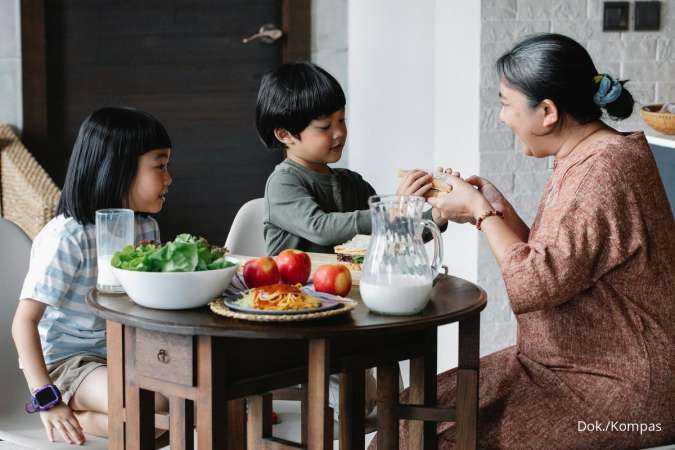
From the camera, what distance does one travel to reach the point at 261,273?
182 centimetres

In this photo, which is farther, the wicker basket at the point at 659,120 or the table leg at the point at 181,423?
the wicker basket at the point at 659,120

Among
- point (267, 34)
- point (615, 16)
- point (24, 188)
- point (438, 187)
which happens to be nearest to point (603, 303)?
point (438, 187)

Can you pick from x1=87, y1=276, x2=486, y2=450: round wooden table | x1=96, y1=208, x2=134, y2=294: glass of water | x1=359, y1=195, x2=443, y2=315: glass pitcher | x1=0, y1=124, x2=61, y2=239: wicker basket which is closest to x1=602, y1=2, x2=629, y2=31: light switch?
x1=87, y1=276, x2=486, y2=450: round wooden table

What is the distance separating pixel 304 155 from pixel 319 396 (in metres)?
1.00

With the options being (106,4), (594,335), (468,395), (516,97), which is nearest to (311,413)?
(468,395)

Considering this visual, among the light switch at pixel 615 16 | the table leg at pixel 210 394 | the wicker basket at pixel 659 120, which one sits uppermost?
the light switch at pixel 615 16

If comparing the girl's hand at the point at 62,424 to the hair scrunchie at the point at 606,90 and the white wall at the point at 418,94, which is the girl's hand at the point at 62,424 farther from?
the white wall at the point at 418,94

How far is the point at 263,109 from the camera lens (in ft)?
8.68

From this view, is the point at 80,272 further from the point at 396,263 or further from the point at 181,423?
the point at 396,263

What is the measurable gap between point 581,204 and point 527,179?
173cm

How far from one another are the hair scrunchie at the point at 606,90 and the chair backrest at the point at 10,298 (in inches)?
48.4

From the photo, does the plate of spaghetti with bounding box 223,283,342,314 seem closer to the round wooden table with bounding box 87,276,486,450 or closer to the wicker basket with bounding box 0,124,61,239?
the round wooden table with bounding box 87,276,486,450

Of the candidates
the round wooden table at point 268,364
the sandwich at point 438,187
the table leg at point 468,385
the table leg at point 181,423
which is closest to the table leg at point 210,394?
the round wooden table at point 268,364

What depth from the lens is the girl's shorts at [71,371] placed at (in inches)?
83.3
